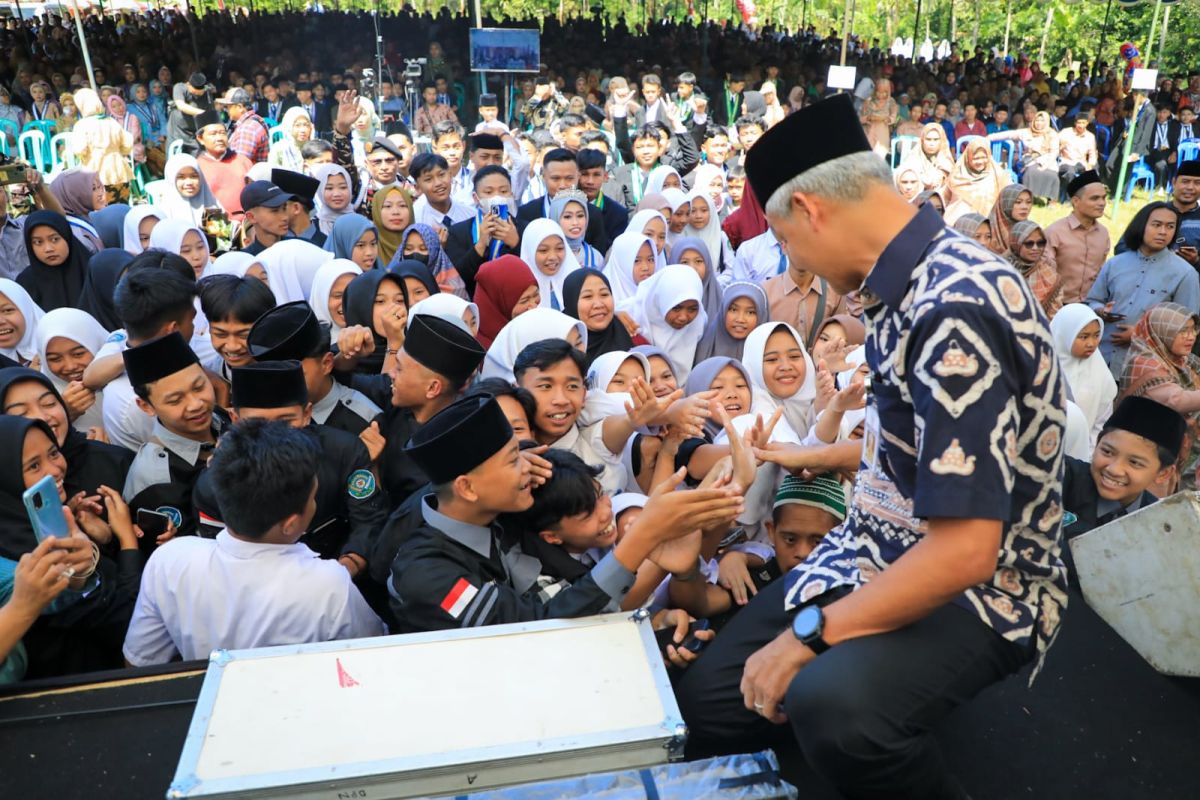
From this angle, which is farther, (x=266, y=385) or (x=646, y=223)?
(x=646, y=223)

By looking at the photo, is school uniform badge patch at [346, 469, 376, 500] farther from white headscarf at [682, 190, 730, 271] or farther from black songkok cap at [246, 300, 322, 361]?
white headscarf at [682, 190, 730, 271]

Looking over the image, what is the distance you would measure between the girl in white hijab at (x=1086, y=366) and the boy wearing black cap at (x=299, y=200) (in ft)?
14.7

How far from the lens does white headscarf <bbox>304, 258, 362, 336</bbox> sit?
438 cm

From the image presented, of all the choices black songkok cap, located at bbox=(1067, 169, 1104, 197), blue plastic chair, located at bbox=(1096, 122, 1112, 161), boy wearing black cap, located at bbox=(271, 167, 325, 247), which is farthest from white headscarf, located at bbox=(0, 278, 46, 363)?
blue plastic chair, located at bbox=(1096, 122, 1112, 161)

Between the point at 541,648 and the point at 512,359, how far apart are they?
7.32 feet

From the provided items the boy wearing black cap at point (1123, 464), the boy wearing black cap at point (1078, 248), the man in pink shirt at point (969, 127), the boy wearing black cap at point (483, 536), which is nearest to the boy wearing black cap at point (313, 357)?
the boy wearing black cap at point (483, 536)

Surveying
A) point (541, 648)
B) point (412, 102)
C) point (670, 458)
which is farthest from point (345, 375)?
point (412, 102)

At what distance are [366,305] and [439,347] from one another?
100 centimetres

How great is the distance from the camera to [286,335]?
320cm

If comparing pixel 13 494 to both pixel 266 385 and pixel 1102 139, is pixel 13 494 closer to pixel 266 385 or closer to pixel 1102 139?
pixel 266 385

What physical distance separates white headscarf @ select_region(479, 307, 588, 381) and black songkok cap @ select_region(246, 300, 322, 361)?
2.73ft

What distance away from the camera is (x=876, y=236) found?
156 centimetres

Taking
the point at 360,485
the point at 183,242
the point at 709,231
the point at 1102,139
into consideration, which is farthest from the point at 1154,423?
the point at 1102,139

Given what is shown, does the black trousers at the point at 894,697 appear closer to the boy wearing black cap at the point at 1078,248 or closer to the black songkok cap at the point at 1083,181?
the boy wearing black cap at the point at 1078,248
